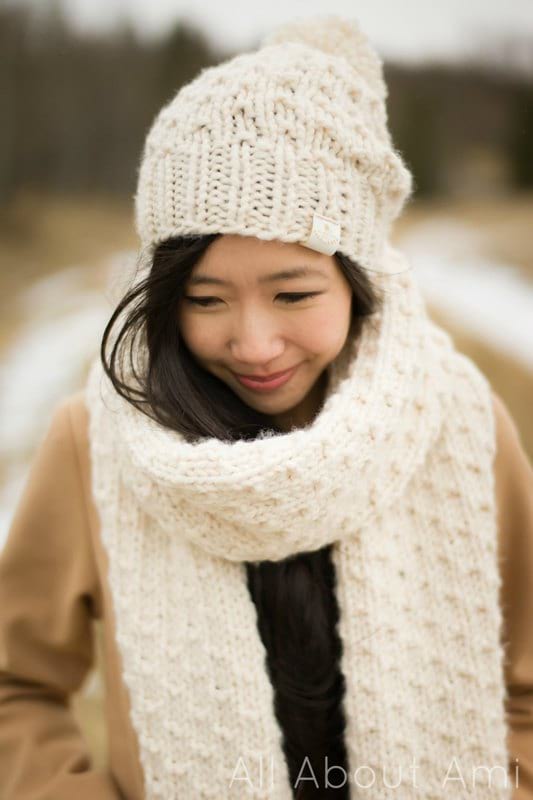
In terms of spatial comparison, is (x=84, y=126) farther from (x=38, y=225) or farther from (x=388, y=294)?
(x=388, y=294)

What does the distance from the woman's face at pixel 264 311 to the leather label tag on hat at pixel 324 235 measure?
0.07 ft

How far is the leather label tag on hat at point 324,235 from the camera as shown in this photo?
101 cm

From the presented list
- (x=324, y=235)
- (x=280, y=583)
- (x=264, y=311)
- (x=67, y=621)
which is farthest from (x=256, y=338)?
(x=67, y=621)

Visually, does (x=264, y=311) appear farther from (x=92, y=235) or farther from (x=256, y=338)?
(x=92, y=235)

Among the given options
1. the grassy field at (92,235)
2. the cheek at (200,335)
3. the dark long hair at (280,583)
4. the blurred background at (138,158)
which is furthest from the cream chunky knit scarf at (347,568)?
the grassy field at (92,235)

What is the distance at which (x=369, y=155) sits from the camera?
1.07 m

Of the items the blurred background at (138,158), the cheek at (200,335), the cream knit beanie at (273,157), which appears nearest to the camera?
the cream knit beanie at (273,157)

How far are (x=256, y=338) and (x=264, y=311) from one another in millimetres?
47

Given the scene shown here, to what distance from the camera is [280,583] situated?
1.17 meters

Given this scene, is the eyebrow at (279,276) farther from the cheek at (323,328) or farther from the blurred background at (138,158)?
the blurred background at (138,158)

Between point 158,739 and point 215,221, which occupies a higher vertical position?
point 215,221

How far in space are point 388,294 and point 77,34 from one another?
197 inches

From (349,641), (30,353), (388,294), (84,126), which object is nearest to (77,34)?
(84,126)

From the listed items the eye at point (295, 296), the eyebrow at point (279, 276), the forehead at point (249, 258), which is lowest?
the eye at point (295, 296)
